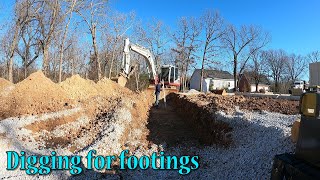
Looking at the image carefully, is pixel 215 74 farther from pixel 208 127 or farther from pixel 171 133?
pixel 208 127

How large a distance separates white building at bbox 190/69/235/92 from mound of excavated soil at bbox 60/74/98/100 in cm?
4925

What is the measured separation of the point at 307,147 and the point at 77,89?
15.1 meters

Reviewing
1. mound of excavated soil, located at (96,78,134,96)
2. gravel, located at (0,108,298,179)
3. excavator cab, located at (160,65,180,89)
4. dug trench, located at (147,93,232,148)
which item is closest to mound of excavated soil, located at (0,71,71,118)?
gravel, located at (0,108,298,179)

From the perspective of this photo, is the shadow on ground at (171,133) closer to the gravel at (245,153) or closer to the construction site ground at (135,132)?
the construction site ground at (135,132)

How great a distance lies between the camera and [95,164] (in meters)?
6.96

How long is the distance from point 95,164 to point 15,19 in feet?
71.3

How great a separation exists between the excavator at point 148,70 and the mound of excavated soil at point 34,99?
7566 millimetres

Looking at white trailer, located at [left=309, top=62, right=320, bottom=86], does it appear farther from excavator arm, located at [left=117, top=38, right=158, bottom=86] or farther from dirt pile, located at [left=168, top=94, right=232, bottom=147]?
excavator arm, located at [left=117, top=38, right=158, bottom=86]

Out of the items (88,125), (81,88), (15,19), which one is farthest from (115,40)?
(88,125)

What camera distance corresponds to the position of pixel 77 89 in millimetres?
16922

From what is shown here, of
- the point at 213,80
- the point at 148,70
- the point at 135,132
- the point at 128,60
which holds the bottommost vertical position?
the point at 135,132

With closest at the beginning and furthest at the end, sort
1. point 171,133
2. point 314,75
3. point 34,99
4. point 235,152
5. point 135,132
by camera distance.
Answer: point 235,152, point 314,75, point 135,132, point 171,133, point 34,99

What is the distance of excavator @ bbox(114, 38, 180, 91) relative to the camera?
2180 cm

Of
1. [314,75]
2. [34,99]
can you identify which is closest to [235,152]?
[314,75]
